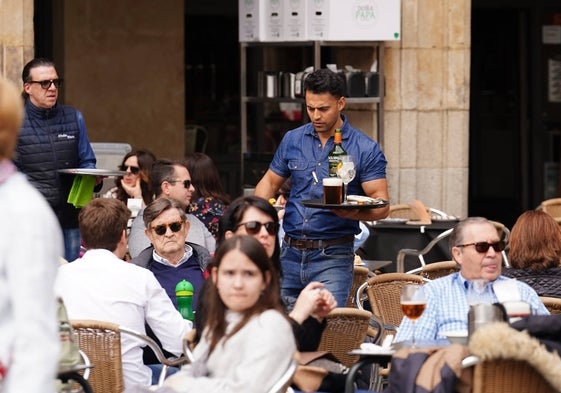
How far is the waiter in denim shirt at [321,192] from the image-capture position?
7.41 m

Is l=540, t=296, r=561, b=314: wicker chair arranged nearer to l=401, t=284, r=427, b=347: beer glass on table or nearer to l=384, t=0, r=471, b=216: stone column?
l=401, t=284, r=427, b=347: beer glass on table

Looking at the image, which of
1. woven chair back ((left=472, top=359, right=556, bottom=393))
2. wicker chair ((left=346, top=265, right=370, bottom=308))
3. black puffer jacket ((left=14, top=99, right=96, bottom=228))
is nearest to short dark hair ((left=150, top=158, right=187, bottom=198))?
black puffer jacket ((left=14, top=99, right=96, bottom=228))

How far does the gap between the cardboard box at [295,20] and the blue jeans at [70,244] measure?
300 cm

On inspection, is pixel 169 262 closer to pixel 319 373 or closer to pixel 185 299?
pixel 185 299

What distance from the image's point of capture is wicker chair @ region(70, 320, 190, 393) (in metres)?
6.14

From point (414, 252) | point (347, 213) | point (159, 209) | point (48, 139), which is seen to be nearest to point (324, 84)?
point (347, 213)

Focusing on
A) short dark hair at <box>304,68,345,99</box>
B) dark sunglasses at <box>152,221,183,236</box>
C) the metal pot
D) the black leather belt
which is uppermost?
short dark hair at <box>304,68,345,99</box>

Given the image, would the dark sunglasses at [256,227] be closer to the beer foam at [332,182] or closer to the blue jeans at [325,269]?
the beer foam at [332,182]

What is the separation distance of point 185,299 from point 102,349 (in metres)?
0.91

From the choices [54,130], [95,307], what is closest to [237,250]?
[95,307]

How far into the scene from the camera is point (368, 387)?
254 inches

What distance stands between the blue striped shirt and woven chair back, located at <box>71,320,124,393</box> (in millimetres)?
1146

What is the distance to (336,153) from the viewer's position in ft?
24.6

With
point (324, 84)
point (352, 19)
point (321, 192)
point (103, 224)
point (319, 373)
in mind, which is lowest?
point (319, 373)
